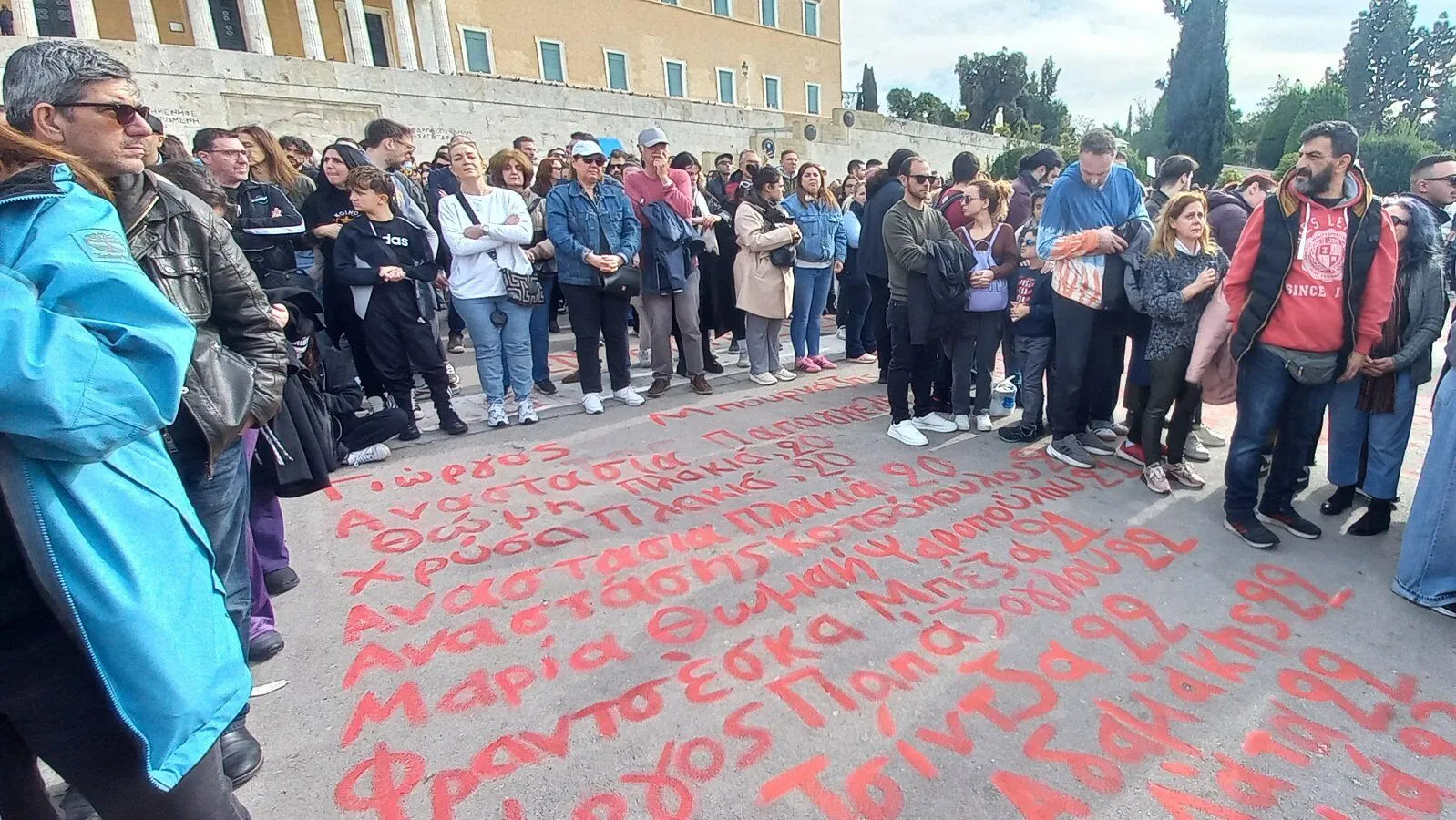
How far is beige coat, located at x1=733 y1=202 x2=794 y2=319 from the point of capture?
6.02 m

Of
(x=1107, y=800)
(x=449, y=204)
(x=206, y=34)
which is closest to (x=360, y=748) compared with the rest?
(x=1107, y=800)

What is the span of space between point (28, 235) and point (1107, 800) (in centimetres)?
279

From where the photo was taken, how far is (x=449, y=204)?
5020 mm

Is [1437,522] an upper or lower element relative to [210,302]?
lower

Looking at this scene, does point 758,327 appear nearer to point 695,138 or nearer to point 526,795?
point 526,795

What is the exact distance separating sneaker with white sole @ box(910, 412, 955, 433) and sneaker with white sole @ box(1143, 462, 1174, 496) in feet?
4.22

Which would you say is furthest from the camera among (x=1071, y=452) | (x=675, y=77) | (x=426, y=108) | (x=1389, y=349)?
(x=675, y=77)

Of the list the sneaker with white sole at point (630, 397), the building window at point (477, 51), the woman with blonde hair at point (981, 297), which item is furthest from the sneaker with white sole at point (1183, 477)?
the building window at point (477, 51)

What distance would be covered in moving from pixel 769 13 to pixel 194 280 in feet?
143

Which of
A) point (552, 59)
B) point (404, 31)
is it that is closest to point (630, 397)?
point (404, 31)

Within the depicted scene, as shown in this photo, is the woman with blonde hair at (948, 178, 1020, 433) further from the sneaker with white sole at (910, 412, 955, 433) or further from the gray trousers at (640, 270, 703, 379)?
the gray trousers at (640, 270, 703, 379)

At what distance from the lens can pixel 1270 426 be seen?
11.4ft

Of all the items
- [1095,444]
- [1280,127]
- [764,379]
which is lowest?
[1095,444]

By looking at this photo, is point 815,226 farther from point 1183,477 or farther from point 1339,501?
point 1339,501
